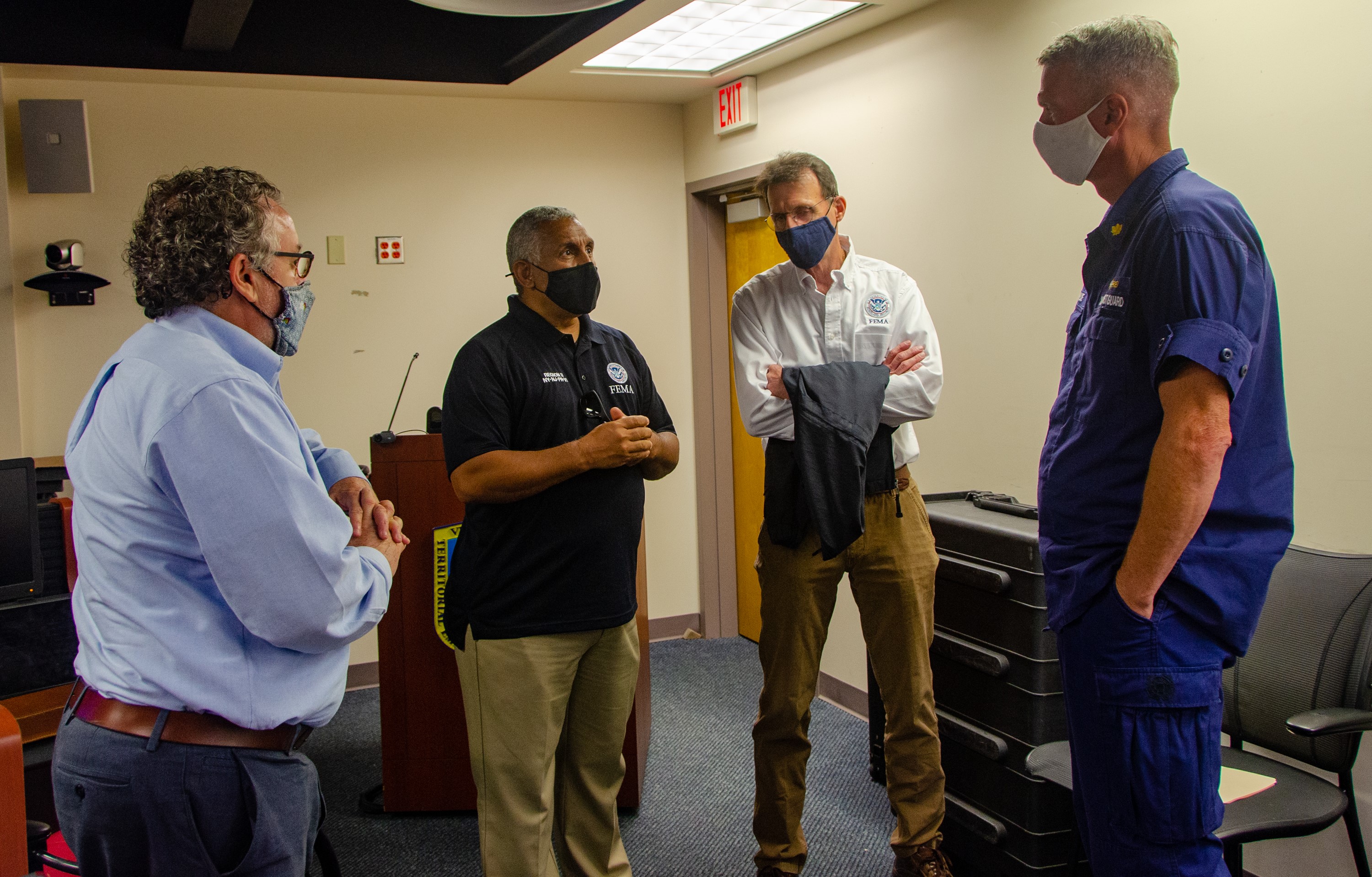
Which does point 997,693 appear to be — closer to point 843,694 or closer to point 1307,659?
point 1307,659

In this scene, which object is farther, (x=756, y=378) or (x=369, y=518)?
(x=756, y=378)

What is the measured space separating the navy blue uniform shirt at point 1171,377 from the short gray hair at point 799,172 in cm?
103

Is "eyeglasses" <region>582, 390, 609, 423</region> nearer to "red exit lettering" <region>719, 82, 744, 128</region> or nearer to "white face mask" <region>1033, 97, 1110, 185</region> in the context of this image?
"white face mask" <region>1033, 97, 1110, 185</region>

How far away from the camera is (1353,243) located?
7.20 ft

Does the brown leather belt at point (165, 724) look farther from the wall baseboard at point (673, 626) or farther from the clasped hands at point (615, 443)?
the wall baseboard at point (673, 626)

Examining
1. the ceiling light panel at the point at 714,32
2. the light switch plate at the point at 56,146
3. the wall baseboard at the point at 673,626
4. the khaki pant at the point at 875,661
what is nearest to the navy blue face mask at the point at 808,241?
the khaki pant at the point at 875,661

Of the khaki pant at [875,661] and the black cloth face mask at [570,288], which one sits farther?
the khaki pant at [875,661]

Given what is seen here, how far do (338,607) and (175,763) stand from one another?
283mm

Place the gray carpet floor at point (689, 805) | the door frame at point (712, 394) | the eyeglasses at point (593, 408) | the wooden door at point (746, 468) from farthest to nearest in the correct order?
the door frame at point (712, 394)
the wooden door at point (746, 468)
the gray carpet floor at point (689, 805)
the eyeglasses at point (593, 408)

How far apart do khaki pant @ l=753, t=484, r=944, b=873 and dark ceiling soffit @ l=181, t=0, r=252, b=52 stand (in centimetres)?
272

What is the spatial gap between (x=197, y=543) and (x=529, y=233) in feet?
3.96

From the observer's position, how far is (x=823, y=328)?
250cm

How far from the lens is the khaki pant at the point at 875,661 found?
2.37m

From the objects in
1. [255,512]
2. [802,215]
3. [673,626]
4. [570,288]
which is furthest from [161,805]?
[673,626]
